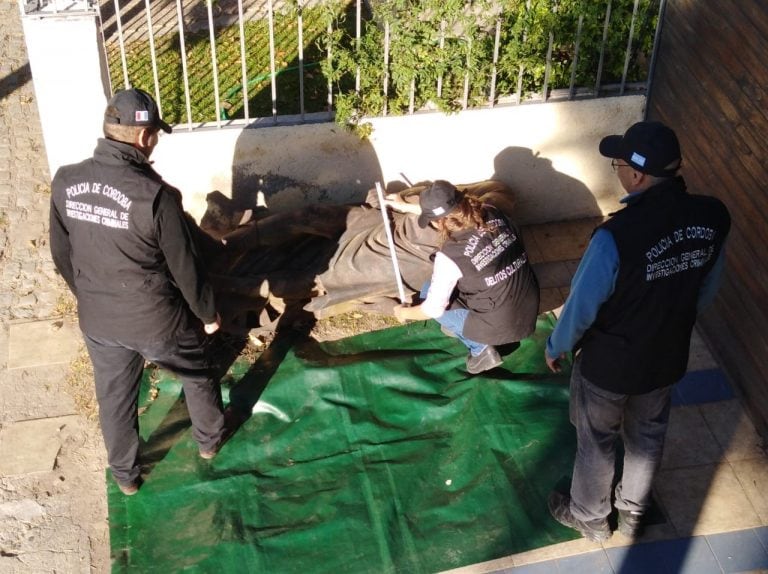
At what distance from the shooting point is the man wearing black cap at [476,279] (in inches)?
177

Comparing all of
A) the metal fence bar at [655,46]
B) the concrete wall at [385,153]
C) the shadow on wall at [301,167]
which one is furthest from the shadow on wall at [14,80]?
the metal fence bar at [655,46]

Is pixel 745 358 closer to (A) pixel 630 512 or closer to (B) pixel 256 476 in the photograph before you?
(A) pixel 630 512

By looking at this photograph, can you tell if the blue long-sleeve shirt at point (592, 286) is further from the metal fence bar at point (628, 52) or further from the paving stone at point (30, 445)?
the paving stone at point (30, 445)

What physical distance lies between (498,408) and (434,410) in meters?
0.36

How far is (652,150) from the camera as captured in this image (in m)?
3.41

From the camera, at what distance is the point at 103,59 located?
528 cm

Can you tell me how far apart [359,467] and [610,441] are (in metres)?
1.41

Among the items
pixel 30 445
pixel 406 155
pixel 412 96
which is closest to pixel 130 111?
pixel 30 445

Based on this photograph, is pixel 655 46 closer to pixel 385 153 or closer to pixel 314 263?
pixel 385 153

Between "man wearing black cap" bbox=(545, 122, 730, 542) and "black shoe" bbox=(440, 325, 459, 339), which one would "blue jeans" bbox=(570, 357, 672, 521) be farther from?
"black shoe" bbox=(440, 325, 459, 339)

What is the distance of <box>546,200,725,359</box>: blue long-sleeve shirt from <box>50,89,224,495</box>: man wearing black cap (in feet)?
5.54

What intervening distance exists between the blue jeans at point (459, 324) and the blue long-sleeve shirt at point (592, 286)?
130 cm

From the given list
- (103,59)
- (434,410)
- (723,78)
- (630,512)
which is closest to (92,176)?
(103,59)

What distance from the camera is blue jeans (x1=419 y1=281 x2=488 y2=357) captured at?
506 centimetres
